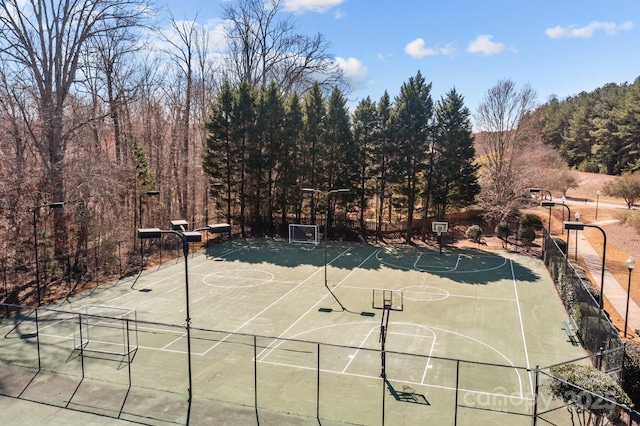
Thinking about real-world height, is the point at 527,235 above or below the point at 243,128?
below

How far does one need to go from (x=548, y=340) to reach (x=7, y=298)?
85.0ft

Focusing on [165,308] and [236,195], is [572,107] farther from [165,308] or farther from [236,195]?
[165,308]

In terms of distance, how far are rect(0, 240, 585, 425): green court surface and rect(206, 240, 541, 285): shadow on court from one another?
0.33m

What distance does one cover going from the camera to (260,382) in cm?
1492

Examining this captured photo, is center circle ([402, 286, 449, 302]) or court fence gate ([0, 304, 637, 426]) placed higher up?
center circle ([402, 286, 449, 302])

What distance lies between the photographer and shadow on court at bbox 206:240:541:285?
2931 centimetres

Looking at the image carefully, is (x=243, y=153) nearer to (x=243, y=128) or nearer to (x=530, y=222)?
(x=243, y=128)

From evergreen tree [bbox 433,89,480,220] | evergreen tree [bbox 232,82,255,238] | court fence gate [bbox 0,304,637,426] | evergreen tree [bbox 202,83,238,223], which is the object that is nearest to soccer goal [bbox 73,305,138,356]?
court fence gate [bbox 0,304,637,426]

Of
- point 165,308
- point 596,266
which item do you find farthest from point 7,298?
point 596,266

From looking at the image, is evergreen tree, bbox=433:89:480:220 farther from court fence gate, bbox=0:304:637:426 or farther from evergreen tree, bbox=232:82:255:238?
court fence gate, bbox=0:304:637:426

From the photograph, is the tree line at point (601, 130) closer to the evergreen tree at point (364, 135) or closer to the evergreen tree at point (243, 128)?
the evergreen tree at point (364, 135)

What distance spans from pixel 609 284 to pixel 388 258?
45.1 feet

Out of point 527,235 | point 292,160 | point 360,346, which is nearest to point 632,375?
point 360,346

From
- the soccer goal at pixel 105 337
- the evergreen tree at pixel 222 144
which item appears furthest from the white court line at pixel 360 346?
the evergreen tree at pixel 222 144
